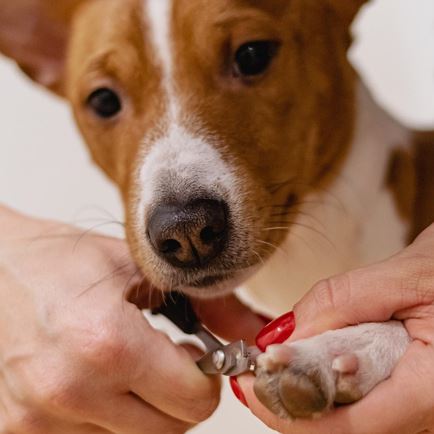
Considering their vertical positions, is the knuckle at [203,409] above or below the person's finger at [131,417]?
above

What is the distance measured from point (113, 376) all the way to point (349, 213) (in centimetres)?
60

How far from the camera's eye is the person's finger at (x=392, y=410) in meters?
0.81

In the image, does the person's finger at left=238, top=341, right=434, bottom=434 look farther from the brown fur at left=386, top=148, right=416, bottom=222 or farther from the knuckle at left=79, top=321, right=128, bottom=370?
the brown fur at left=386, top=148, right=416, bottom=222

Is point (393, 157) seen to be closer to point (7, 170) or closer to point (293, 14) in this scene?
point (293, 14)

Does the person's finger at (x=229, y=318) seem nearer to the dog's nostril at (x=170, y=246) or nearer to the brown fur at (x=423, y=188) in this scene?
the dog's nostril at (x=170, y=246)

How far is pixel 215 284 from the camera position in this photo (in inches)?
42.6

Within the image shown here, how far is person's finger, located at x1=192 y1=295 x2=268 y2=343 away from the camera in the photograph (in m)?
1.13

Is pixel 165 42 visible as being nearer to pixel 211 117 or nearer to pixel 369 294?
pixel 211 117

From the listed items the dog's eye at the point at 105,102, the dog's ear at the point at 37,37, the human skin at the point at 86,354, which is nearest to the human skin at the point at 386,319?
the human skin at the point at 86,354

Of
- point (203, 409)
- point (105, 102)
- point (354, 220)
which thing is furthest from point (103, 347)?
point (354, 220)

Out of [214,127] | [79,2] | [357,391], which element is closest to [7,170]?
[79,2]

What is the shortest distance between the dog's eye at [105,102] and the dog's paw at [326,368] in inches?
21.6

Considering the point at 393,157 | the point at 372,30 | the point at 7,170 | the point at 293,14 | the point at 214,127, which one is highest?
the point at 293,14

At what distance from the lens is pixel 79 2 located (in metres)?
1.39
